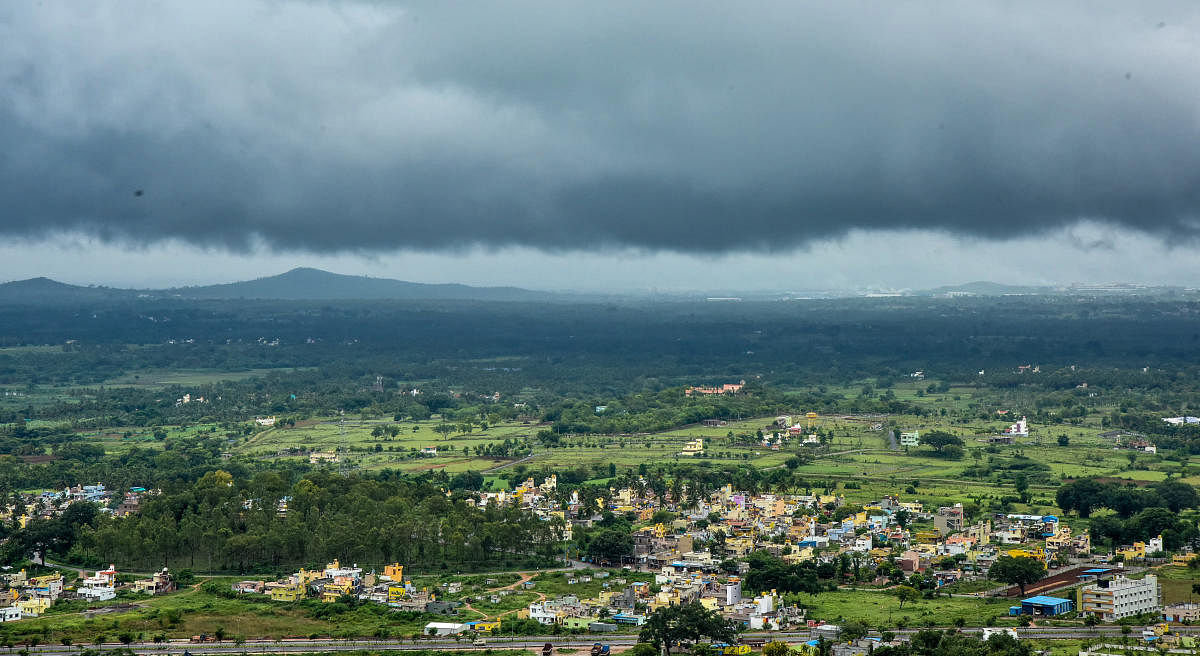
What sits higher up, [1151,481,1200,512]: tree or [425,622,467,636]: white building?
[1151,481,1200,512]: tree

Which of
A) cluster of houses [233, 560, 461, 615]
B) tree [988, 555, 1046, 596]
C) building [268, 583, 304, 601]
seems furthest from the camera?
building [268, 583, 304, 601]

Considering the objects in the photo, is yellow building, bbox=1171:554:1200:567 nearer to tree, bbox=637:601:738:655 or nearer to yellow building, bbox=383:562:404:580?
tree, bbox=637:601:738:655

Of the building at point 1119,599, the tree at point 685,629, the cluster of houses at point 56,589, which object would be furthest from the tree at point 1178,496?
the cluster of houses at point 56,589

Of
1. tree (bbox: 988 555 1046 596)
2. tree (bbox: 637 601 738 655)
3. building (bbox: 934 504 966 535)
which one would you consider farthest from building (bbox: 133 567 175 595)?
building (bbox: 934 504 966 535)

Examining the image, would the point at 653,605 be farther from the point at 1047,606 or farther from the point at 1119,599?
the point at 1119,599

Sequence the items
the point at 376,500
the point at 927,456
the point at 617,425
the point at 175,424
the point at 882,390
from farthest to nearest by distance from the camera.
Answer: the point at 882,390
the point at 175,424
the point at 617,425
the point at 927,456
the point at 376,500

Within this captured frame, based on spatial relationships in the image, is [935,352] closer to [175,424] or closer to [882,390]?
[882,390]

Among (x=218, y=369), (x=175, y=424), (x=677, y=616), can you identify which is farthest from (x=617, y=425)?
(x=218, y=369)
